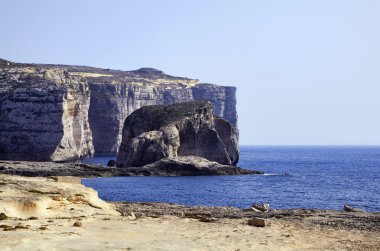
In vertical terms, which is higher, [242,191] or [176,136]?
[176,136]

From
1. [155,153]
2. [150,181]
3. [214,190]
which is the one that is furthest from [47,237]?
[155,153]

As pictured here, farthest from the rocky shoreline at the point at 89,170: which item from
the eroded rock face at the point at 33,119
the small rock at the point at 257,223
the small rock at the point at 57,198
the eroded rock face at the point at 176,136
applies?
the small rock at the point at 257,223

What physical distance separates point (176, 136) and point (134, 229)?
98317mm

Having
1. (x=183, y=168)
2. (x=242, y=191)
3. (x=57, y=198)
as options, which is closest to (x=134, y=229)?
(x=57, y=198)

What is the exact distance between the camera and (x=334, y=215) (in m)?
42.6

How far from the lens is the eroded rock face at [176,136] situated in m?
123

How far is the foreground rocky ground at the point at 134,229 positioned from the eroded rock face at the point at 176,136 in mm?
82733

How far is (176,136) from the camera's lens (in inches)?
5034

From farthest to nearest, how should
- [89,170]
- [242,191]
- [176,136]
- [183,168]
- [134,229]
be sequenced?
1. [176,136]
2. [183,168]
3. [89,170]
4. [242,191]
5. [134,229]

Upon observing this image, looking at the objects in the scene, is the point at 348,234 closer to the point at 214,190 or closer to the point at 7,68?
the point at 214,190

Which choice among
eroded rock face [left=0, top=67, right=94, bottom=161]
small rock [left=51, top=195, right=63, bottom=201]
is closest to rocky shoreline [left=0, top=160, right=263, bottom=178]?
eroded rock face [left=0, top=67, right=94, bottom=161]

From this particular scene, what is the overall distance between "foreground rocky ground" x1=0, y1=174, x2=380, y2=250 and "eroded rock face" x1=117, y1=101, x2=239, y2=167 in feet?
271

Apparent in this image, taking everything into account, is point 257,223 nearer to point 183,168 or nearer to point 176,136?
point 183,168

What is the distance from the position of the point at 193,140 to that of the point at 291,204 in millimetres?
65986
